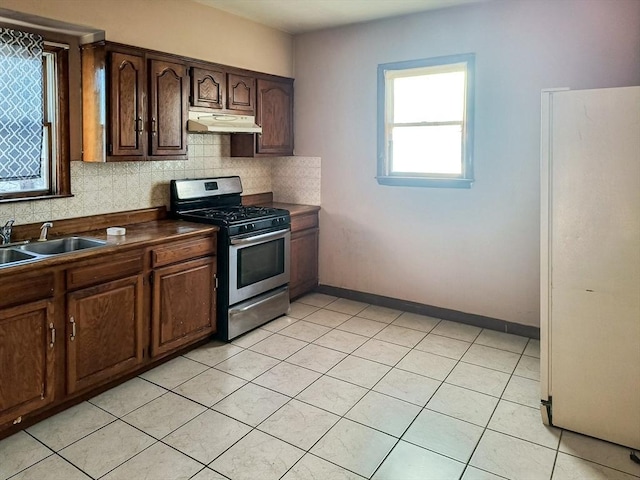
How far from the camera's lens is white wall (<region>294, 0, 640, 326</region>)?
11.5 feet

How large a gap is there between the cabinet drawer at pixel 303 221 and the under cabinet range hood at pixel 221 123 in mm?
857

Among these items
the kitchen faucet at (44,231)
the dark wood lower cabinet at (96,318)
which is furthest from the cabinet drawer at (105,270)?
the kitchen faucet at (44,231)

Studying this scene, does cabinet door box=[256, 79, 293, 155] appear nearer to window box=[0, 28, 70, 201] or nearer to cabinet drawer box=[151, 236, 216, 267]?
cabinet drawer box=[151, 236, 216, 267]

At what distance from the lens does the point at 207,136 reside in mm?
4293

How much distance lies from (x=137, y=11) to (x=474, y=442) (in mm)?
3416

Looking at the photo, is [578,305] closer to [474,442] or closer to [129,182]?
[474,442]

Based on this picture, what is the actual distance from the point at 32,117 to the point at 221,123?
134 cm

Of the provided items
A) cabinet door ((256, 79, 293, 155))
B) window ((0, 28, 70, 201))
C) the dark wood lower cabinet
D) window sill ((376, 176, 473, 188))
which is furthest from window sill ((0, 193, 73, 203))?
window sill ((376, 176, 473, 188))

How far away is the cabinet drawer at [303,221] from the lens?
4.53m

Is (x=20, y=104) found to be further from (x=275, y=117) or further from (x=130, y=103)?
(x=275, y=117)

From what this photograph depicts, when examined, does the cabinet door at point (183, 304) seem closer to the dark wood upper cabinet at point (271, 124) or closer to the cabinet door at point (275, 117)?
the dark wood upper cabinet at point (271, 124)

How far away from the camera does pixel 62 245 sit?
3084 millimetres

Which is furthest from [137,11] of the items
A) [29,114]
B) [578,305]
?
[578,305]

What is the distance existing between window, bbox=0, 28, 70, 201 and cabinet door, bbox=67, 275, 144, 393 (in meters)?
0.83
